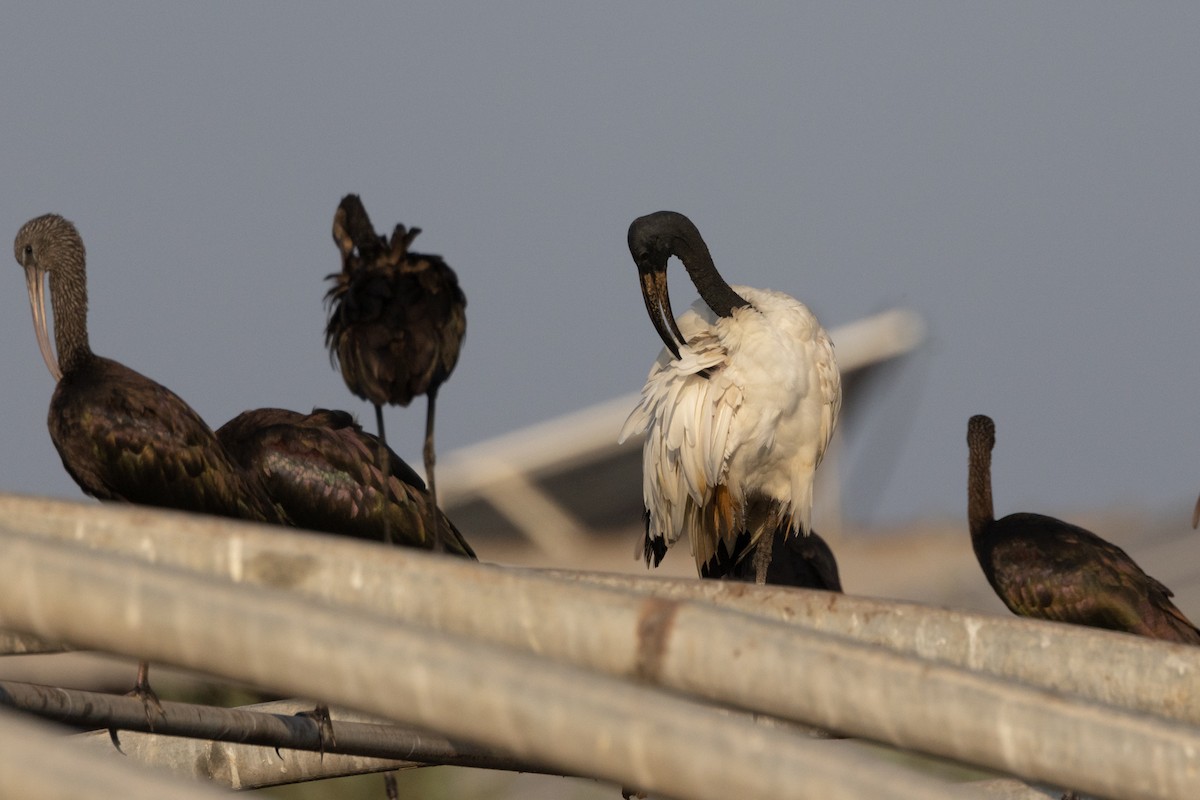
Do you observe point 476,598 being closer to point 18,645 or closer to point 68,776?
point 68,776

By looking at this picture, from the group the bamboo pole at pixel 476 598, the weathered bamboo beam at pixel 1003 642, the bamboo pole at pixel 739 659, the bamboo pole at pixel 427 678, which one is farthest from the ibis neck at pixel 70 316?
the bamboo pole at pixel 427 678

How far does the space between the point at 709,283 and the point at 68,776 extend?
6871 millimetres

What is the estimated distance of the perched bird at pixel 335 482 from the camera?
917 cm

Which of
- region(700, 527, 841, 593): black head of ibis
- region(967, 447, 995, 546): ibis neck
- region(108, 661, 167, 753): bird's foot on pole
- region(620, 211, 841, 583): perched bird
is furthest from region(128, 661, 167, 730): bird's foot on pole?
region(967, 447, 995, 546): ibis neck

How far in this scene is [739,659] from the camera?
4.63 metres

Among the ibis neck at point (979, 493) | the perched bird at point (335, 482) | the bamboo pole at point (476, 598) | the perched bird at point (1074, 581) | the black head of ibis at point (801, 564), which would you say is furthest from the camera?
the ibis neck at point (979, 493)

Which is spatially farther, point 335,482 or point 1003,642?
point 335,482

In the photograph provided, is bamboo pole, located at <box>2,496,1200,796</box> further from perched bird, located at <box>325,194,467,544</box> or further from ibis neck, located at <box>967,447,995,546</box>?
ibis neck, located at <box>967,447,995,546</box>

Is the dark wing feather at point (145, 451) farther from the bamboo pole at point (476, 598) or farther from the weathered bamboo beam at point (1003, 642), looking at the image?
the bamboo pole at point (476, 598)

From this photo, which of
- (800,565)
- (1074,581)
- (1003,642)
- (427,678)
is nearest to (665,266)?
(800,565)

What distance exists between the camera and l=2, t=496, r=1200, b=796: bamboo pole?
4.44 m

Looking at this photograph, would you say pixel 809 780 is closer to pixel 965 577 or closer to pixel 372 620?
pixel 372 620

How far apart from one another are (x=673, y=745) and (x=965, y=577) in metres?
24.1

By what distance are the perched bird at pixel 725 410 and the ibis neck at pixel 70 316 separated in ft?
8.98
